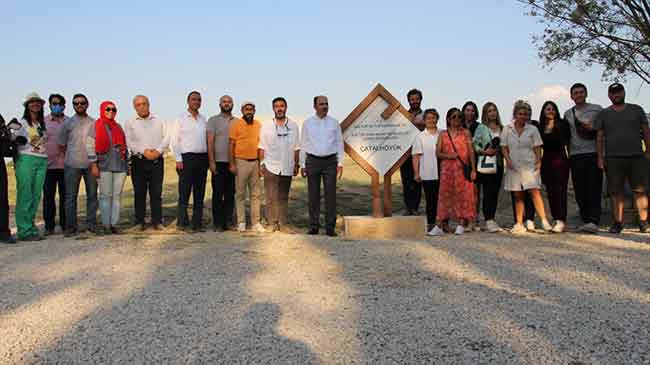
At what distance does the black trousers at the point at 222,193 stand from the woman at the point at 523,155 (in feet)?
12.2

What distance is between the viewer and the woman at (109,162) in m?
8.26

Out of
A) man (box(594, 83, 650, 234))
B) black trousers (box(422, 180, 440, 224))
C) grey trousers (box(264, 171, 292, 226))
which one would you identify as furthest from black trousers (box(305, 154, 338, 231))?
man (box(594, 83, 650, 234))

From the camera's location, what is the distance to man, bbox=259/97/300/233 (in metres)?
8.60

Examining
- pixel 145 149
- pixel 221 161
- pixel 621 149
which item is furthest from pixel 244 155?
pixel 621 149

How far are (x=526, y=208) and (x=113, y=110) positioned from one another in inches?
227

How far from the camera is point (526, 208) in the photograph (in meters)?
9.01

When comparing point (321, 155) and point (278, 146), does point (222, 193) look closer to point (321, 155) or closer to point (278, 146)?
point (278, 146)

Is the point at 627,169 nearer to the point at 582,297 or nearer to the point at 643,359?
the point at 582,297

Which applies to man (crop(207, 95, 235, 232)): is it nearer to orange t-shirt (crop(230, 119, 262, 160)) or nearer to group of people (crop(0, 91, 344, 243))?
group of people (crop(0, 91, 344, 243))

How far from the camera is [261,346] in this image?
3.75m

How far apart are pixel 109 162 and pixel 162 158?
0.70 meters

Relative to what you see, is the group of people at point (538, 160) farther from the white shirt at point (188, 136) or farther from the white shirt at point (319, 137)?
the white shirt at point (188, 136)

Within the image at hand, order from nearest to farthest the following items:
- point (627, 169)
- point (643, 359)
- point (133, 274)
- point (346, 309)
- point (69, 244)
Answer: point (643, 359)
point (346, 309)
point (133, 274)
point (69, 244)
point (627, 169)

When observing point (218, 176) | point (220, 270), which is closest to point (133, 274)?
point (220, 270)
